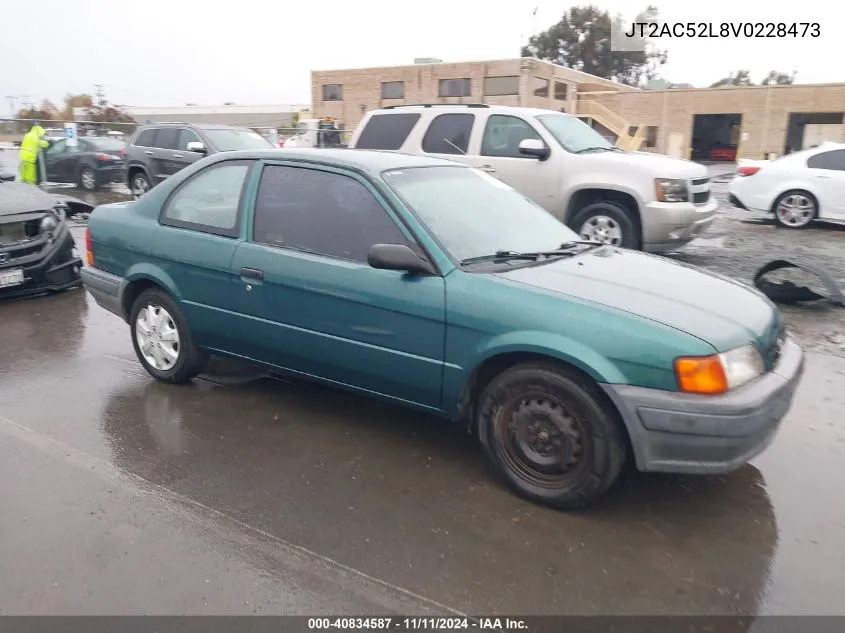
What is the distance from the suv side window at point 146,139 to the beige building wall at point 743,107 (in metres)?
35.3

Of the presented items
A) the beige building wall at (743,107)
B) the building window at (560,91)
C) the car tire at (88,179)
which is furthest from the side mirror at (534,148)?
the building window at (560,91)

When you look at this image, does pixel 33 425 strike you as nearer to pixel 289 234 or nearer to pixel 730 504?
pixel 289 234

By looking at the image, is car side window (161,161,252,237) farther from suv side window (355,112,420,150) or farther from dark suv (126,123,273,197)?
dark suv (126,123,273,197)

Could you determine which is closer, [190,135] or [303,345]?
[303,345]

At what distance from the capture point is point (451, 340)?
11.4ft

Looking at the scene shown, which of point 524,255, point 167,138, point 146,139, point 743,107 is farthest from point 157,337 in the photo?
point 743,107

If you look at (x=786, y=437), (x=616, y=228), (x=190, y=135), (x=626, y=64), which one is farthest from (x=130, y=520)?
(x=626, y=64)

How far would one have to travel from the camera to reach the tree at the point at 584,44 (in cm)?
6462

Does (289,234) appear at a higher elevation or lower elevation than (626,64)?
lower

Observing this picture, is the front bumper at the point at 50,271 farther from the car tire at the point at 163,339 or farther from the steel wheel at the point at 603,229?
the steel wheel at the point at 603,229

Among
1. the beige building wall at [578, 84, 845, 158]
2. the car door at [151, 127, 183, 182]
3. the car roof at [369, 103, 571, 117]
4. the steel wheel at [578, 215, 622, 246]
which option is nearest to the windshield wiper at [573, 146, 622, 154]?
the car roof at [369, 103, 571, 117]

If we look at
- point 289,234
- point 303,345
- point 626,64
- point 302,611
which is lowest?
point 302,611

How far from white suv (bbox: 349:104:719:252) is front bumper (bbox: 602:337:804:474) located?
17.5 ft

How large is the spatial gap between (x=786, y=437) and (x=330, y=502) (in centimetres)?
275
